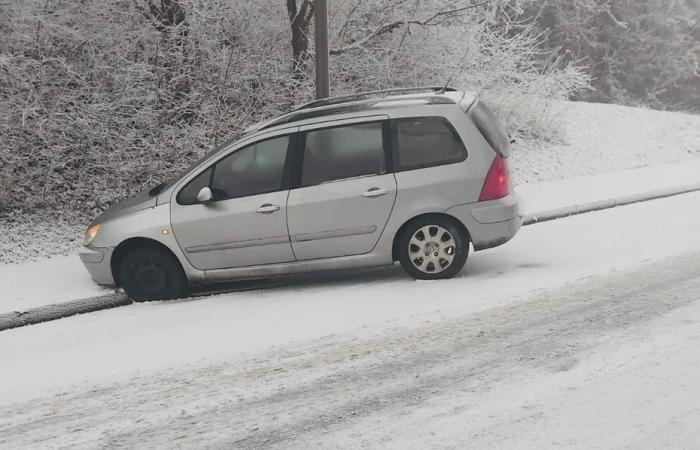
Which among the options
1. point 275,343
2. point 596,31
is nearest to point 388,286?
point 275,343

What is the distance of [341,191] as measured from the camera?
26.7ft

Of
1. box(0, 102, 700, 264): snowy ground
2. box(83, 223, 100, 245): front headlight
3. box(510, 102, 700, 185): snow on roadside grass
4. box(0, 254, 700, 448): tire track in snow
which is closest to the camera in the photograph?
box(0, 254, 700, 448): tire track in snow

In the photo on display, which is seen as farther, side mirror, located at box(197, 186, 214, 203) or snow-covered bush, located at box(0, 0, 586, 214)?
snow-covered bush, located at box(0, 0, 586, 214)

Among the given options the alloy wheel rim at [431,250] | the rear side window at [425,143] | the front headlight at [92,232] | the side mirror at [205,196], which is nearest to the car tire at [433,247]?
the alloy wheel rim at [431,250]

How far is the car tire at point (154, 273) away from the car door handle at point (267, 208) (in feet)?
3.42

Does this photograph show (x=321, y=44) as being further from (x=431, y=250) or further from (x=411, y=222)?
(x=431, y=250)

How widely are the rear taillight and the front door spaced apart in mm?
1875

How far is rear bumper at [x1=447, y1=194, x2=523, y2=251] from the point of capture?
26.6 feet

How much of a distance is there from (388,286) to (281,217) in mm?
1209

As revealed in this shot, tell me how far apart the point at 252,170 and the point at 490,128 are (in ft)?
7.71

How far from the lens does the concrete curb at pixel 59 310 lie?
809cm

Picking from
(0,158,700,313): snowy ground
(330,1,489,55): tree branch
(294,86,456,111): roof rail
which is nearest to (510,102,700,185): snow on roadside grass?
(0,158,700,313): snowy ground

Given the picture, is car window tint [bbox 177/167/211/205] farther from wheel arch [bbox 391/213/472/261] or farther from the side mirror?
wheel arch [bbox 391/213/472/261]

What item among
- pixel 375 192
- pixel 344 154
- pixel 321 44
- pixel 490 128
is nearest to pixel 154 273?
pixel 344 154
